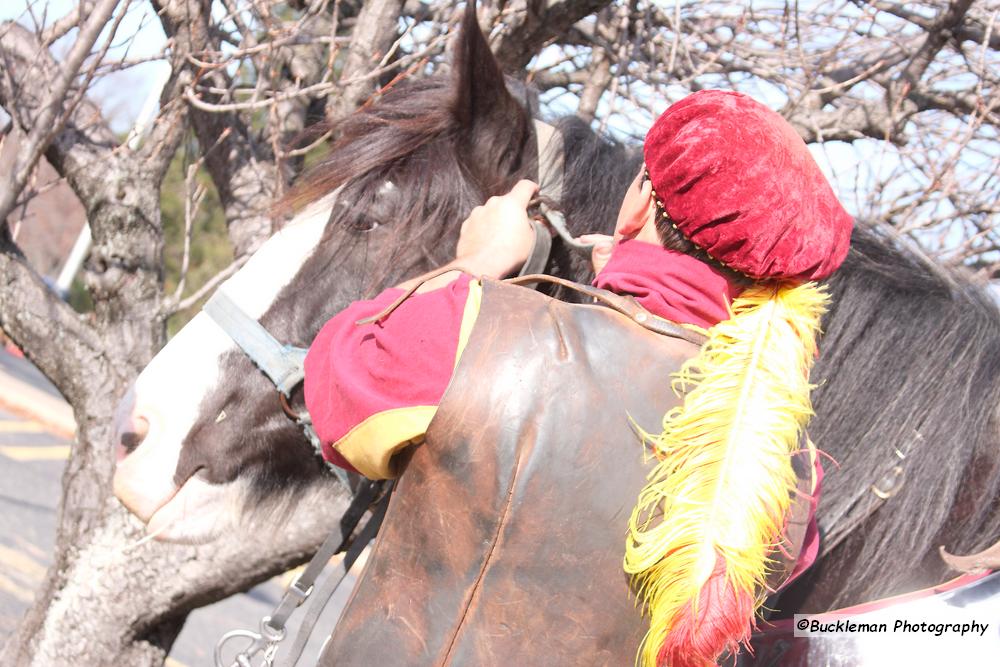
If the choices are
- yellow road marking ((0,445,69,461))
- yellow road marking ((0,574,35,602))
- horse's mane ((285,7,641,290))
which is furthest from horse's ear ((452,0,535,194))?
yellow road marking ((0,445,69,461))

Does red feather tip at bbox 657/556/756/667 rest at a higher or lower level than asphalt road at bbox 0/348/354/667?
higher

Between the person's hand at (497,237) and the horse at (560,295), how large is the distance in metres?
0.17

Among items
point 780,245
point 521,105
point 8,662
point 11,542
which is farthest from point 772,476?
point 11,542

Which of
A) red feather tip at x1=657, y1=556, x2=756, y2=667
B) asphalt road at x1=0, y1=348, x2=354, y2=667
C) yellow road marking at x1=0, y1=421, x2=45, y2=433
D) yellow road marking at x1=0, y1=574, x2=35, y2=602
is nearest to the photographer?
red feather tip at x1=657, y1=556, x2=756, y2=667

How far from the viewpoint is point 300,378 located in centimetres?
192

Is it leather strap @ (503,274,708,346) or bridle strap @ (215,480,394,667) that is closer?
leather strap @ (503,274,708,346)

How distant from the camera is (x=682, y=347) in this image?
1344 mm

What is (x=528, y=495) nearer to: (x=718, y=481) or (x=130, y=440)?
(x=718, y=481)

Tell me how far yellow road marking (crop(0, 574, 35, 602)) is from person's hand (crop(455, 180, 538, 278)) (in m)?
4.26

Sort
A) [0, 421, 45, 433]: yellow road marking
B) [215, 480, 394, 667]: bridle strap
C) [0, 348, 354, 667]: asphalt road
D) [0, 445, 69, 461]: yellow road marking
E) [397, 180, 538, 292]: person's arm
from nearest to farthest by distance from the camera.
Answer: [397, 180, 538, 292]: person's arm
[215, 480, 394, 667]: bridle strap
[0, 348, 354, 667]: asphalt road
[0, 445, 69, 461]: yellow road marking
[0, 421, 45, 433]: yellow road marking

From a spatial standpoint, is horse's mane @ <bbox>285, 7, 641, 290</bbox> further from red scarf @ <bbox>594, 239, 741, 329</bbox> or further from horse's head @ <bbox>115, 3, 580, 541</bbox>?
red scarf @ <bbox>594, 239, 741, 329</bbox>

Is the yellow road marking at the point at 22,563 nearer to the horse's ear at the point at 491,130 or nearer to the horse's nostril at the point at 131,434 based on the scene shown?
the horse's nostril at the point at 131,434

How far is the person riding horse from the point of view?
4.14ft

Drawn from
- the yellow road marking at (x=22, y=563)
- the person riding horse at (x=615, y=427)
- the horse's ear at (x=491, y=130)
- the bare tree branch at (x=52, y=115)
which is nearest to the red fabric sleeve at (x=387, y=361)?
the person riding horse at (x=615, y=427)
